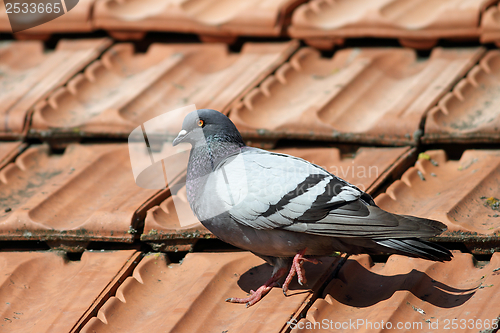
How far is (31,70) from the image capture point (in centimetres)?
461

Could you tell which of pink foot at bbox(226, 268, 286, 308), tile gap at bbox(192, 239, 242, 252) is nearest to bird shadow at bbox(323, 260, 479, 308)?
pink foot at bbox(226, 268, 286, 308)

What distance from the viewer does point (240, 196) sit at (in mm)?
2404

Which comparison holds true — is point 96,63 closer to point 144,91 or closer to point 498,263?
point 144,91

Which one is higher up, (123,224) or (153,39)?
(153,39)

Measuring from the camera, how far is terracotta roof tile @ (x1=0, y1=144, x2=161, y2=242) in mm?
2895

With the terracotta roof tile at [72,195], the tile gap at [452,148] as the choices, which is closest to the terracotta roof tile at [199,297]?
the terracotta roof tile at [72,195]

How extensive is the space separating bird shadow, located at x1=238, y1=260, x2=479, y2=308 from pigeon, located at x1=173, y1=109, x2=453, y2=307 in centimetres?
11

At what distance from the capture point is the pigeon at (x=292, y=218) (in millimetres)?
2293

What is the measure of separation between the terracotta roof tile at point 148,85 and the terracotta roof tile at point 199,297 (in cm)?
138

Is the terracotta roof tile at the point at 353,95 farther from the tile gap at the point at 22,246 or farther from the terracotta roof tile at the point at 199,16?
the tile gap at the point at 22,246

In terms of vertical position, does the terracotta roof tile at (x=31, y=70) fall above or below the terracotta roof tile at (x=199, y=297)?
above

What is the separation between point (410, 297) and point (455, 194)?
0.82 meters

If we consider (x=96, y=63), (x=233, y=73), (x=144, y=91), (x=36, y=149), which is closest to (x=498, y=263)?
(x=233, y=73)

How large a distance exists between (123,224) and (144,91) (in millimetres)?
1616
